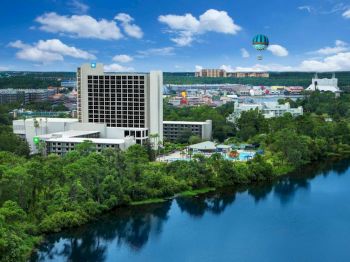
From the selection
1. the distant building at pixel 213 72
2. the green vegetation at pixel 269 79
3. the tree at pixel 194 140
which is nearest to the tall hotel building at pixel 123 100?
the tree at pixel 194 140

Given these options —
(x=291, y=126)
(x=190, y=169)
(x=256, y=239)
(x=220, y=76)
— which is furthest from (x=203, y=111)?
(x=220, y=76)

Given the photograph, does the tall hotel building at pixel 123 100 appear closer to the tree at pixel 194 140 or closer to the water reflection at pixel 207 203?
the tree at pixel 194 140

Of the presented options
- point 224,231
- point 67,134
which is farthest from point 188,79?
point 224,231

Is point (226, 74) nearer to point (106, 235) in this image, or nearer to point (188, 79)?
point (188, 79)

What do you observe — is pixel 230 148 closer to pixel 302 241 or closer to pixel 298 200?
pixel 298 200

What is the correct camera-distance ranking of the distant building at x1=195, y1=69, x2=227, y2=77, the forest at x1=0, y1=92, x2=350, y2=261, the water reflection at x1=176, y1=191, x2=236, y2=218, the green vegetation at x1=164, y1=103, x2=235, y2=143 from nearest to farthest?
1. the forest at x1=0, y1=92, x2=350, y2=261
2. the water reflection at x1=176, y1=191, x2=236, y2=218
3. the green vegetation at x1=164, y1=103, x2=235, y2=143
4. the distant building at x1=195, y1=69, x2=227, y2=77

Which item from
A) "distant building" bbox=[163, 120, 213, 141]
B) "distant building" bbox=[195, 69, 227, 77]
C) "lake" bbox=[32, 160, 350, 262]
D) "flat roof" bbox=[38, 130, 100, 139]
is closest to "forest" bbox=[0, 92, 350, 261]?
"lake" bbox=[32, 160, 350, 262]

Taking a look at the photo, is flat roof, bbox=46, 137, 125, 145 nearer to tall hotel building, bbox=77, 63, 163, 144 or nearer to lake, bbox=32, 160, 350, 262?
tall hotel building, bbox=77, 63, 163, 144
